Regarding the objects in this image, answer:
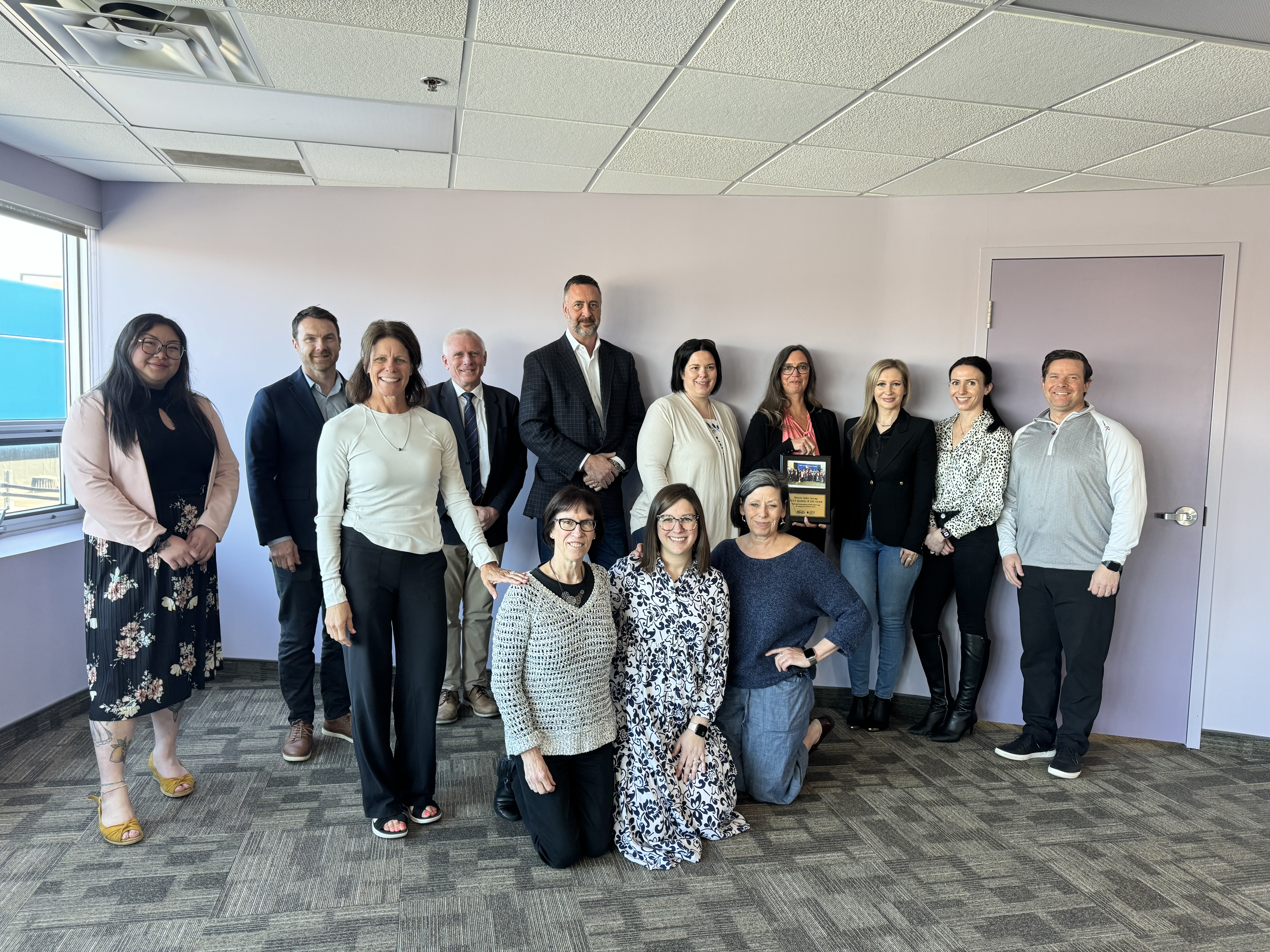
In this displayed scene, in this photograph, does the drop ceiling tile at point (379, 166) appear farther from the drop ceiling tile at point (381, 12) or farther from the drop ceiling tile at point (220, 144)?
the drop ceiling tile at point (381, 12)

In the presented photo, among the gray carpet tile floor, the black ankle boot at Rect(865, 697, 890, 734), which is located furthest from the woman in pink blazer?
the black ankle boot at Rect(865, 697, 890, 734)

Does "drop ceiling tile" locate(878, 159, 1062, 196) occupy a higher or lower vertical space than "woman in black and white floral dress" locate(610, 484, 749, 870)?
higher

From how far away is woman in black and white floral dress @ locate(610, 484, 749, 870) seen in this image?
2.57 m

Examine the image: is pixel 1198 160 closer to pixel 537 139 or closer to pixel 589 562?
pixel 537 139

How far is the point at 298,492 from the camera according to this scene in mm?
3137

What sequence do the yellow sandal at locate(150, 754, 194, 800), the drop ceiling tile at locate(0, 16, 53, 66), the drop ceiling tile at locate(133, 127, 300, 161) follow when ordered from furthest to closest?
1. the drop ceiling tile at locate(133, 127, 300, 161)
2. the yellow sandal at locate(150, 754, 194, 800)
3. the drop ceiling tile at locate(0, 16, 53, 66)

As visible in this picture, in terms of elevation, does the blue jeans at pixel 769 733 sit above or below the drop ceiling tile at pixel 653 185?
below

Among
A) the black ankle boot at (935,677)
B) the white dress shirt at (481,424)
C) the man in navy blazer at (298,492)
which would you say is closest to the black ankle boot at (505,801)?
the man in navy blazer at (298,492)

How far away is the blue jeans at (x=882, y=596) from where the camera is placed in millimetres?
3678

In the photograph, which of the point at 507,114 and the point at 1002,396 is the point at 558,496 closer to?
the point at 507,114

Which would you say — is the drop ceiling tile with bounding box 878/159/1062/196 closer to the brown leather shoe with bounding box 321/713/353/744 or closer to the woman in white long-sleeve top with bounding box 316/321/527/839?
the woman in white long-sleeve top with bounding box 316/321/527/839

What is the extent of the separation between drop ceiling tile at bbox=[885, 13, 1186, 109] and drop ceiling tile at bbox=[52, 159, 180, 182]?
3.26 m

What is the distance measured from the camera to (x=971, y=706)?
3.66m

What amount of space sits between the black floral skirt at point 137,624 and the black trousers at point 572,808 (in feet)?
3.89
